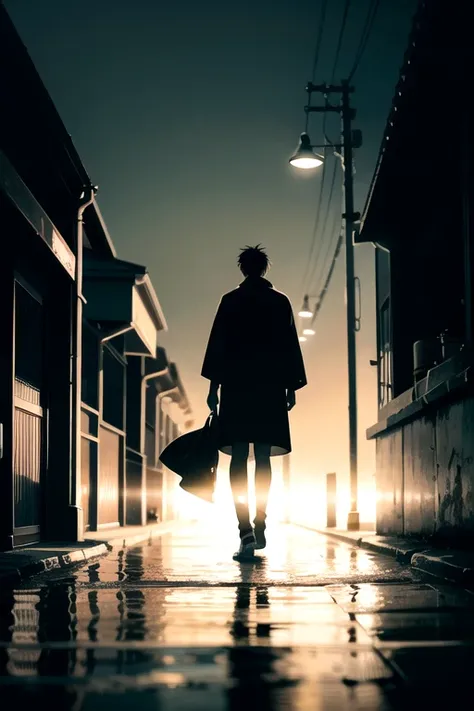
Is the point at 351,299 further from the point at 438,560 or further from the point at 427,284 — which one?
the point at 438,560

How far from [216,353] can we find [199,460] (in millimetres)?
873

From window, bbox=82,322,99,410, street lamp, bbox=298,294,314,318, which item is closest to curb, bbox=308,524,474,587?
window, bbox=82,322,99,410

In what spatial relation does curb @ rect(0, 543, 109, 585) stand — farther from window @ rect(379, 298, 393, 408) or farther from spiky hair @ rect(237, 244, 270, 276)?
window @ rect(379, 298, 393, 408)

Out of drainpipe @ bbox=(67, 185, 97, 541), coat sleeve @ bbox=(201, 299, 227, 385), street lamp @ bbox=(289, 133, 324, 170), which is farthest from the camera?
street lamp @ bbox=(289, 133, 324, 170)

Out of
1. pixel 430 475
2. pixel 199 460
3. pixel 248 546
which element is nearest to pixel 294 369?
pixel 199 460

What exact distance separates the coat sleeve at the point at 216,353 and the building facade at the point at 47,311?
178 cm

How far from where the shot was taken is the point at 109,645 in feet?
13.0

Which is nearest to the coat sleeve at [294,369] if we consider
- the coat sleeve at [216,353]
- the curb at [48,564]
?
the coat sleeve at [216,353]

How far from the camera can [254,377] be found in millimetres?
8844

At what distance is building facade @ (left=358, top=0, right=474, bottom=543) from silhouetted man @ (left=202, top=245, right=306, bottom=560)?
1.34 metres

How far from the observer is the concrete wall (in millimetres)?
Answer: 8538

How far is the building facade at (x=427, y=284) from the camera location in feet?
28.6

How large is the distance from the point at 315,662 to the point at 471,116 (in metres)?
6.52

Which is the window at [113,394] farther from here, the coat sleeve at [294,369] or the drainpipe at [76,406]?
the coat sleeve at [294,369]
